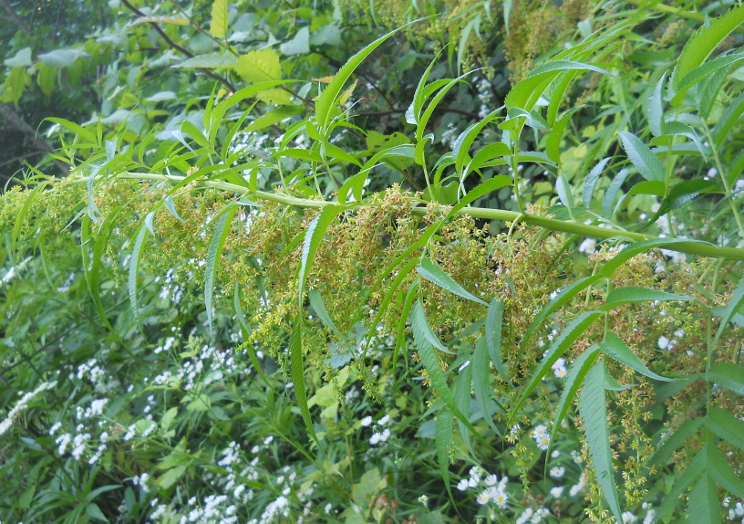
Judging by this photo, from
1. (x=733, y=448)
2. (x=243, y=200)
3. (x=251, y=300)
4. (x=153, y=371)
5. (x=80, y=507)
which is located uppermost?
(x=243, y=200)

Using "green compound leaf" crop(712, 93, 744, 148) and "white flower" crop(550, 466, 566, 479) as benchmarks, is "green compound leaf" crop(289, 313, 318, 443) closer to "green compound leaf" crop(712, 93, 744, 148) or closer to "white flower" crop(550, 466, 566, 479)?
"green compound leaf" crop(712, 93, 744, 148)

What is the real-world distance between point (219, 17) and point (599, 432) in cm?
127

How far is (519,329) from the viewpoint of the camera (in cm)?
57

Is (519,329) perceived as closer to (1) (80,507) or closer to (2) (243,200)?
(2) (243,200)

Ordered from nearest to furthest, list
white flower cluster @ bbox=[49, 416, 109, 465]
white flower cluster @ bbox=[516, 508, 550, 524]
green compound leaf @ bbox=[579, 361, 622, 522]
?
green compound leaf @ bbox=[579, 361, 622, 522] < white flower cluster @ bbox=[516, 508, 550, 524] < white flower cluster @ bbox=[49, 416, 109, 465]

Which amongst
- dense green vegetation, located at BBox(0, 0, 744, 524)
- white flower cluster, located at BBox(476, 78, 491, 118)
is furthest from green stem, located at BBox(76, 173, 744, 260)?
white flower cluster, located at BBox(476, 78, 491, 118)

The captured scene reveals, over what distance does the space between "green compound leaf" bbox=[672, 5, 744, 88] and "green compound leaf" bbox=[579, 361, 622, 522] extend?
11.1 inches

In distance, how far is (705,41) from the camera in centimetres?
51

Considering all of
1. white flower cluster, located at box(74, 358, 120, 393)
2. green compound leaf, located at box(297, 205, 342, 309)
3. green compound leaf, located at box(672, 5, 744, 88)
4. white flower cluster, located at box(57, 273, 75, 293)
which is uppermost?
green compound leaf, located at box(672, 5, 744, 88)

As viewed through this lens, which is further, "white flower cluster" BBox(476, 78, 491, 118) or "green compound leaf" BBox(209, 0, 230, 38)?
"white flower cluster" BBox(476, 78, 491, 118)

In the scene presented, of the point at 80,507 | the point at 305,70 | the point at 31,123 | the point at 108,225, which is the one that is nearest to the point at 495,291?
the point at 108,225

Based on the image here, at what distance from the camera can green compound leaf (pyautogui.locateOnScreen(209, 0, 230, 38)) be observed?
1.35m

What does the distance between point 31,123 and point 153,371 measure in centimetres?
249

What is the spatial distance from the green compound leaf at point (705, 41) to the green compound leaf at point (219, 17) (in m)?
1.09
